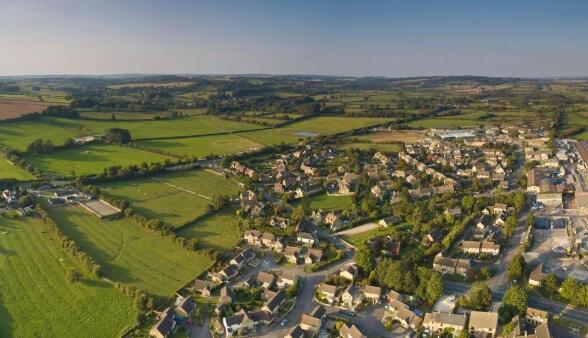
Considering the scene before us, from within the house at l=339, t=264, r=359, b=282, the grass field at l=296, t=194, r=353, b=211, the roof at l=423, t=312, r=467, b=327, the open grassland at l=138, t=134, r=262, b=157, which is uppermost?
the open grassland at l=138, t=134, r=262, b=157

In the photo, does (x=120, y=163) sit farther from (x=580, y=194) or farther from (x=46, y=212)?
(x=580, y=194)

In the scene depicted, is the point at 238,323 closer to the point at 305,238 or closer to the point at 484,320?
the point at 305,238

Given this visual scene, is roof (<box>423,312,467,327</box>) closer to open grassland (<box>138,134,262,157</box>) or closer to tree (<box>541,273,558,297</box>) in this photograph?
tree (<box>541,273,558,297</box>)

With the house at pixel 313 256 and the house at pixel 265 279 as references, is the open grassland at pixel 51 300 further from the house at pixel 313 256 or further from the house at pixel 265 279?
the house at pixel 313 256

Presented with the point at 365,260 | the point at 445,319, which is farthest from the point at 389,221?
the point at 445,319

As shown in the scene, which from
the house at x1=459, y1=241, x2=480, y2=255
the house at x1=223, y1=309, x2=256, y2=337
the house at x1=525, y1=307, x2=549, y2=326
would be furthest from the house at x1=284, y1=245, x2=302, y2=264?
the house at x1=525, y1=307, x2=549, y2=326
